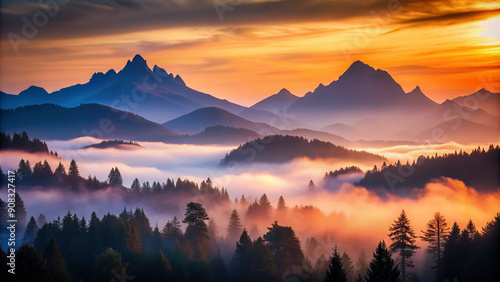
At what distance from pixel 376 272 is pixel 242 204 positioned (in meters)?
120

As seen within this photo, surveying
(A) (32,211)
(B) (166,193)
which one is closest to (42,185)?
(A) (32,211)

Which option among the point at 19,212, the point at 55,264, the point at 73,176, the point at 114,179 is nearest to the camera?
the point at 55,264

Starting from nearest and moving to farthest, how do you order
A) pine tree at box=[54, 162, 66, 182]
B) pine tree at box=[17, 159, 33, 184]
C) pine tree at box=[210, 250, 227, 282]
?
pine tree at box=[210, 250, 227, 282]
pine tree at box=[17, 159, 33, 184]
pine tree at box=[54, 162, 66, 182]

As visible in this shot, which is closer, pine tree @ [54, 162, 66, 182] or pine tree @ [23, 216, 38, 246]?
pine tree @ [23, 216, 38, 246]

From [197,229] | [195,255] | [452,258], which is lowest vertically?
[195,255]

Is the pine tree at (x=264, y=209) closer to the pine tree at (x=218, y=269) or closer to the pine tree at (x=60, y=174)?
the pine tree at (x=218, y=269)

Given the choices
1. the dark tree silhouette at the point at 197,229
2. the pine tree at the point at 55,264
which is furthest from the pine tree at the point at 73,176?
the pine tree at the point at 55,264

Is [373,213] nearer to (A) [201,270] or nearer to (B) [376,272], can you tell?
(A) [201,270]

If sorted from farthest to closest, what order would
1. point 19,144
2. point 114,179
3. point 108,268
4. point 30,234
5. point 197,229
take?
point 114,179
point 19,144
point 30,234
point 197,229
point 108,268

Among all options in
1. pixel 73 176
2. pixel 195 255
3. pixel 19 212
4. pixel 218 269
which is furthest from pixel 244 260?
pixel 73 176

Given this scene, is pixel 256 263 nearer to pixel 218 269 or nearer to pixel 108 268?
pixel 218 269

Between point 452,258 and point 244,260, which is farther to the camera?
point 244,260

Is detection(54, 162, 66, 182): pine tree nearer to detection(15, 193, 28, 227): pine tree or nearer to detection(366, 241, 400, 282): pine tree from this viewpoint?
detection(15, 193, 28, 227): pine tree

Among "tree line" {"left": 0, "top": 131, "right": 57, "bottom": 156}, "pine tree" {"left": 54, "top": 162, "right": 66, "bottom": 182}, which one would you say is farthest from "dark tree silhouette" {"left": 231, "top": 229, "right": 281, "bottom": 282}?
"tree line" {"left": 0, "top": 131, "right": 57, "bottom": 156}
